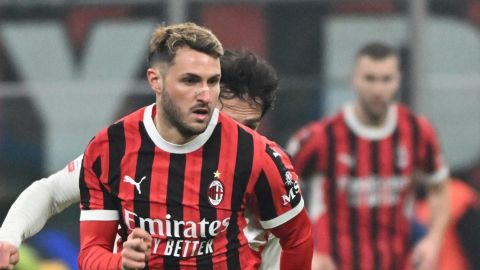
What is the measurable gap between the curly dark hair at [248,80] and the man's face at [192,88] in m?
0.59

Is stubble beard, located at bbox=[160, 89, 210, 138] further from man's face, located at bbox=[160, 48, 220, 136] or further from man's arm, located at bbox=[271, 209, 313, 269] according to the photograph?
man's arm, located at bbox=[271, 209, 313, 269]

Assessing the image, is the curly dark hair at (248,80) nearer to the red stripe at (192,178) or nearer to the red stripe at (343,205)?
the red stripe at (192,178)

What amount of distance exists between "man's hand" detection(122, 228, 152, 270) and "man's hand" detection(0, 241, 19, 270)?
453 millimetres

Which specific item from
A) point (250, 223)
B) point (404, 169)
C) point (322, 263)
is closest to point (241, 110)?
point (250, 223)

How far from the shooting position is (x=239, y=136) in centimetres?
491

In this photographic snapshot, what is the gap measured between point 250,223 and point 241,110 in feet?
1.45

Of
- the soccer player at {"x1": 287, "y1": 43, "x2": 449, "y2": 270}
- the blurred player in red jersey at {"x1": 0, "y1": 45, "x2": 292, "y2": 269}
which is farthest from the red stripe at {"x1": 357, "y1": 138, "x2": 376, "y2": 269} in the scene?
the blurred player in red jersey at {"x1": 0, "y1": 45, "x2": 292, "y2": 269}

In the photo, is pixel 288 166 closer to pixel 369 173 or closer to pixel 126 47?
pixel 369 173

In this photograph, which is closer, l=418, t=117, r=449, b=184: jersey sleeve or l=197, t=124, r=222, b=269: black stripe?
l=197, t=124, r=222, b=269: black stripe

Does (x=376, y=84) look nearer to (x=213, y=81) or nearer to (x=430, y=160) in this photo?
(x=430, y=160)

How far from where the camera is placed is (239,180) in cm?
487

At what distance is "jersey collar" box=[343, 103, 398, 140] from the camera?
847cm

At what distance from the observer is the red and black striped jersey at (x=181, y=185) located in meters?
4.85

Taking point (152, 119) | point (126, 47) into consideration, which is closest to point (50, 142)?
point (126, 47)
